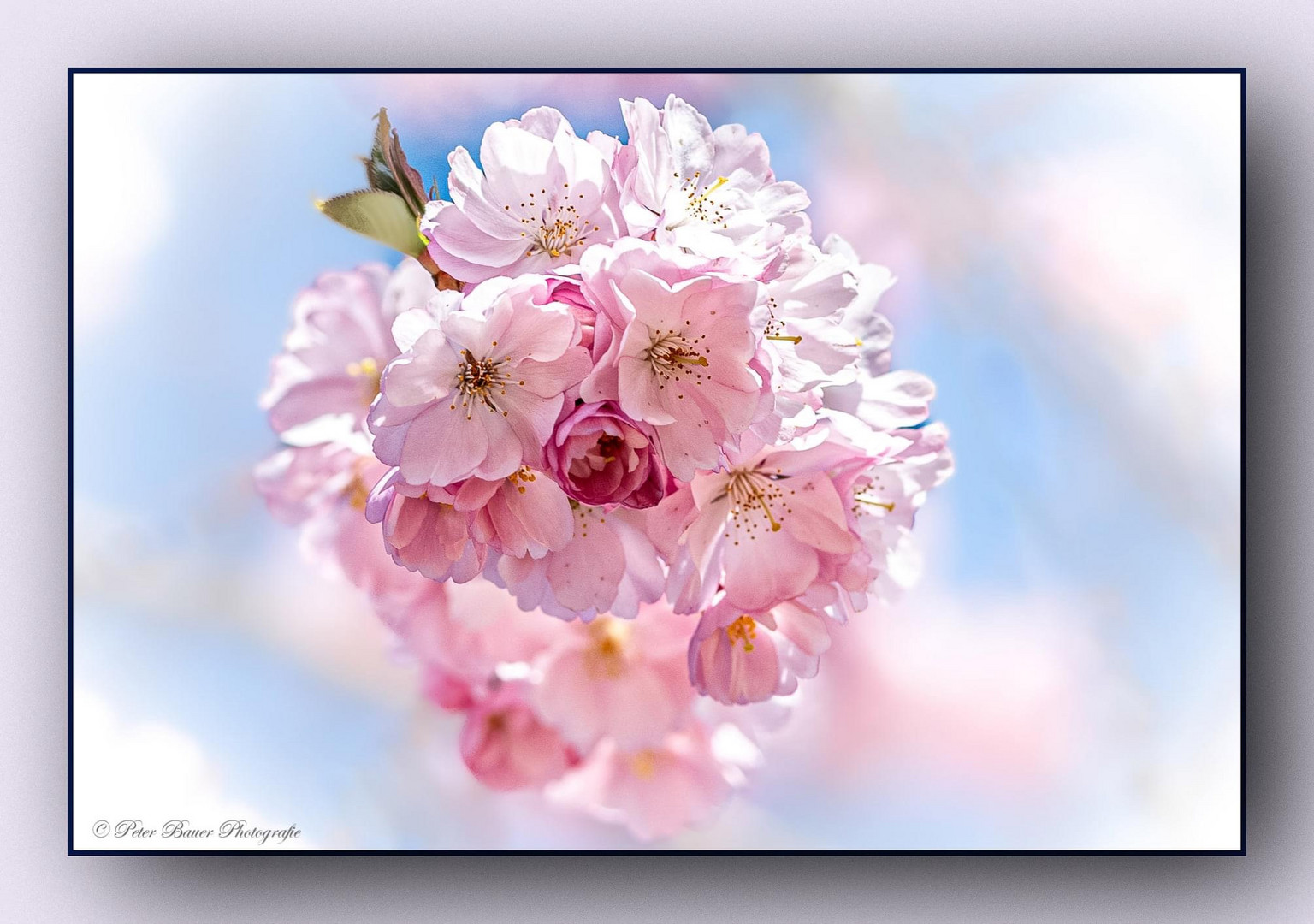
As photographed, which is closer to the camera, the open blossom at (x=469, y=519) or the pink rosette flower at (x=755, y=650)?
the open blossom at (x=469, y=519)

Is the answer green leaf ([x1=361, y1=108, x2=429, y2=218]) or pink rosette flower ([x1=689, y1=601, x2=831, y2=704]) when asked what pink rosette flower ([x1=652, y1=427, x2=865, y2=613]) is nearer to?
pink rosette flower ([x1=689, y1=601, x2=831, y2=704])

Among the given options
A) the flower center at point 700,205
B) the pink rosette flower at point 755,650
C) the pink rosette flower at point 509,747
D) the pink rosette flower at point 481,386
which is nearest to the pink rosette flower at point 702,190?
the flower center at point 700,205

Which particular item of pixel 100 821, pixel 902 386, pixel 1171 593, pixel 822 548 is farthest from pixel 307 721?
pixel 1171 593

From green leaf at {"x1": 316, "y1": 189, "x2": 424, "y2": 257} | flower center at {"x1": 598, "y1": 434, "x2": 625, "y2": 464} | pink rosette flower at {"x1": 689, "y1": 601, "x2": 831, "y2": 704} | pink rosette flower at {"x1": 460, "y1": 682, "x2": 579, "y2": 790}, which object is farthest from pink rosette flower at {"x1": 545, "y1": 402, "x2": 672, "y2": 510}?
pink rosette flower at {"x1": 460, "y1": 682, "x2": 579, "y2": 790}

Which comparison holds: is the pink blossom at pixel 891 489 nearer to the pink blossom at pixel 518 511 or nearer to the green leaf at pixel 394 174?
the pink blossom at pixel 518 511

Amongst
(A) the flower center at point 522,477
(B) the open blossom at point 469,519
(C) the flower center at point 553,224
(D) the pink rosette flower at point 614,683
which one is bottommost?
(D) the pink rosette flower at point 614,683
